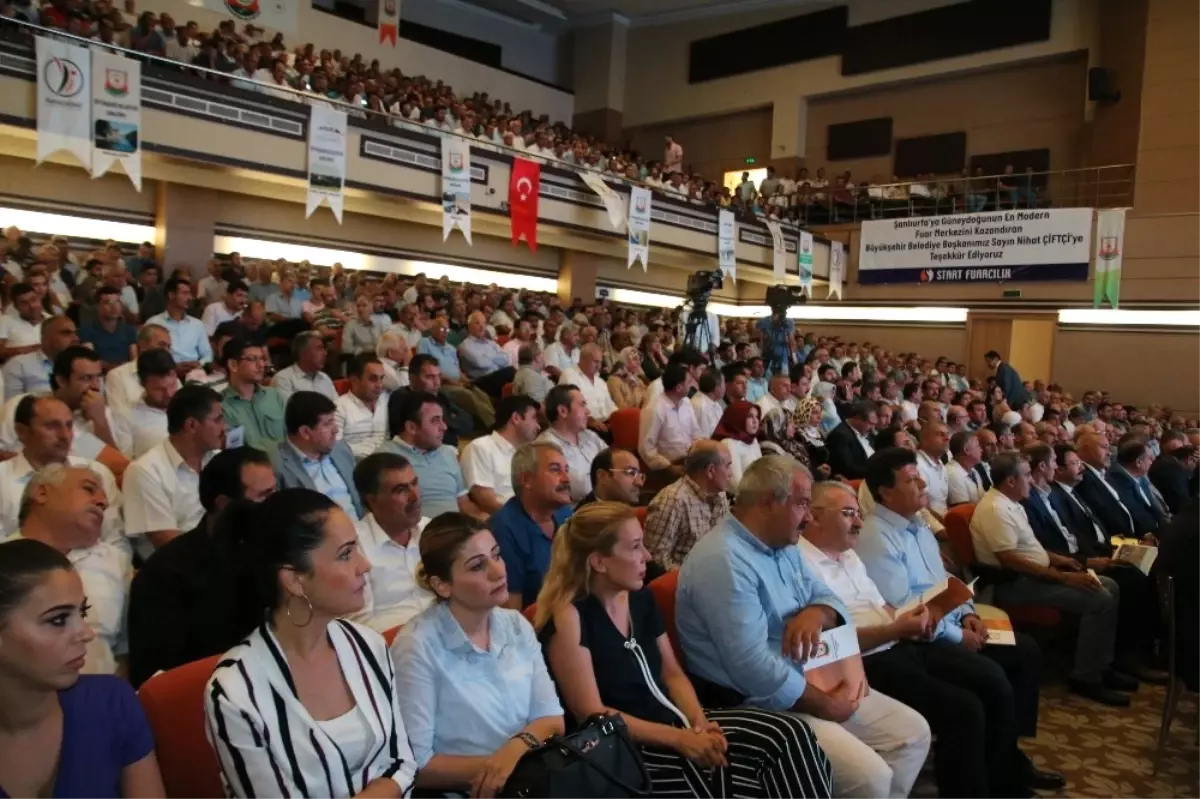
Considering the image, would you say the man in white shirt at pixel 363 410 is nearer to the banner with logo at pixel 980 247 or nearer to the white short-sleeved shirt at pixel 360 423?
the white short-sleeved shirt at pixel 360 423

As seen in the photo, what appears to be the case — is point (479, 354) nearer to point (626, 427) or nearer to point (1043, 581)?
point (626, 427)

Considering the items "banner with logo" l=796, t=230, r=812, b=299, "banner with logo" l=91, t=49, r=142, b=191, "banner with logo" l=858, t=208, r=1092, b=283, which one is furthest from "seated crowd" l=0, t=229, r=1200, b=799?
"banner with logo" l=796, t=230, r=812, b=299

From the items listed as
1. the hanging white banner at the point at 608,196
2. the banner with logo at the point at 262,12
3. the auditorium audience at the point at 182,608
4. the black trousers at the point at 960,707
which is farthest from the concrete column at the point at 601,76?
the auditorium audience at the point at 182,608

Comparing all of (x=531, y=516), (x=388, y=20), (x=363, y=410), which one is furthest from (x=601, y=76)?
(x=531, y=516)

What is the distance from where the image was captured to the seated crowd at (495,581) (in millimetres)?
1560

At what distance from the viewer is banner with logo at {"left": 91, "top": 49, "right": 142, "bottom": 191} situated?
7035 millimetres

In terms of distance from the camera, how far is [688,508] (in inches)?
140

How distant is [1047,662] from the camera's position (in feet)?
14.5

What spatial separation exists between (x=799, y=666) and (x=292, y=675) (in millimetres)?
1399

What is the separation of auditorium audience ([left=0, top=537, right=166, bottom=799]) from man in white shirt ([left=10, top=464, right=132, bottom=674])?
2.31 feet

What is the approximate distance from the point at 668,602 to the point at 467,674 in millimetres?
910

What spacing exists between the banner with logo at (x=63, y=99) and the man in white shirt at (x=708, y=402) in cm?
513

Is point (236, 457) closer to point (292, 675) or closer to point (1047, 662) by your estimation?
point (292, 675)

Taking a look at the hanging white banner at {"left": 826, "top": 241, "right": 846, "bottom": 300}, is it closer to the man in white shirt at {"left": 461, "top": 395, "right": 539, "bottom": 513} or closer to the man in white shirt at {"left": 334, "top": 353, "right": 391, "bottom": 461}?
the man in white shirt at {"left": 334, "top": 353, "right": 391, "bottom": 461}
